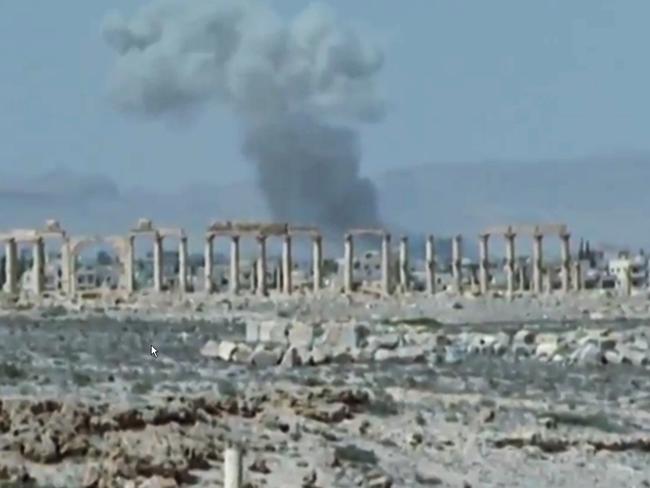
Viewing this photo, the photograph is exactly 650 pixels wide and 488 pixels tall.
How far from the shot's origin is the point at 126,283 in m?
109

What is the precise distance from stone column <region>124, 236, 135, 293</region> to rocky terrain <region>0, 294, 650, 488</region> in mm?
56845

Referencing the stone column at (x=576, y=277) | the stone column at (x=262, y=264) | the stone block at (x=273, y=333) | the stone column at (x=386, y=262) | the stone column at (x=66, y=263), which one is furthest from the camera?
the stone column at (x=576, y=277)

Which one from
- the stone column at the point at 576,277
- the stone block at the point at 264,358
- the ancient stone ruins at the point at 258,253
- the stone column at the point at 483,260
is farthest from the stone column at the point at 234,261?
the stone block at the point at 264,358

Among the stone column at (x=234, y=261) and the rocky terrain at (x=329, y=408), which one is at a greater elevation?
the stone column at (x=234, y=261)

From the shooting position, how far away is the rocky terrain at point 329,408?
56.2 ft

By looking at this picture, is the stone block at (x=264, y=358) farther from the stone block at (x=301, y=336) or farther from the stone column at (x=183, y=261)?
the stone column at (x=183, y=261)

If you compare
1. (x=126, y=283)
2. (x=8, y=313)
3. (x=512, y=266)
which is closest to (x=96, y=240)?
(x=126, y=283)

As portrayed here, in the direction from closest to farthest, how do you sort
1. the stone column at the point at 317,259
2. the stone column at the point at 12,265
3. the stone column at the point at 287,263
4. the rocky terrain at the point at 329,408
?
1. the rocky terrain at the point at 329,408
2. the stone column at the point at 12,265
3. the stone column at the point at 287,263
4. the stone column at the point at 317,259

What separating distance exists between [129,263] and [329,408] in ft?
276

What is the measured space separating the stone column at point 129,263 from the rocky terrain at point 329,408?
56.8 m

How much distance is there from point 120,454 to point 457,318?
51.0 meters

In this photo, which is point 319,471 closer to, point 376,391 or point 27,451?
point 27,451

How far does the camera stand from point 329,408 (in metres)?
22.6

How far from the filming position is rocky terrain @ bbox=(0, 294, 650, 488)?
17.1 metres
